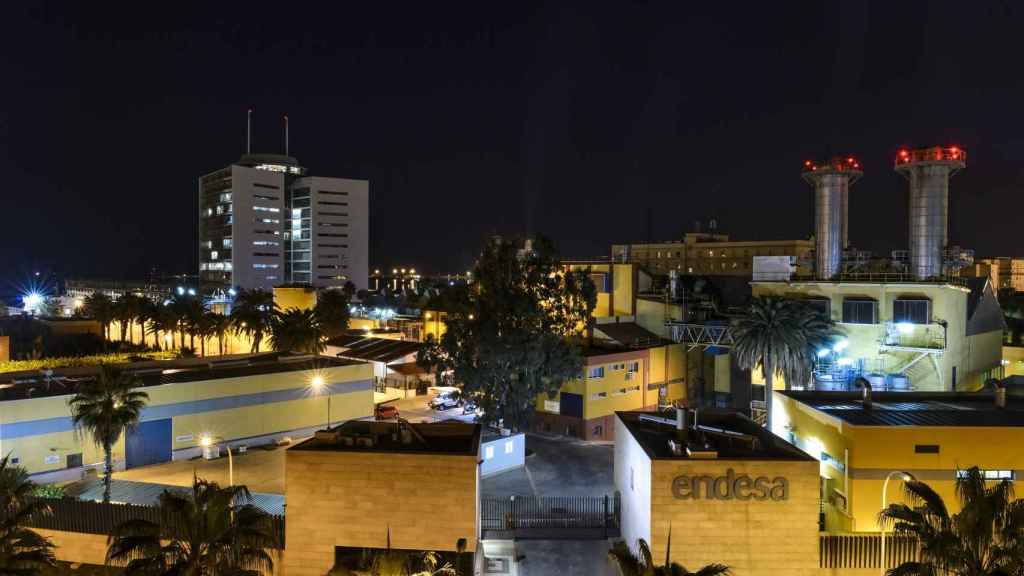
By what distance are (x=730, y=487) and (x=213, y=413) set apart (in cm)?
2680

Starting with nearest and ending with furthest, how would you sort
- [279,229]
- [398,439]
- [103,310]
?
[398,439]
[103,310]
[279,229]

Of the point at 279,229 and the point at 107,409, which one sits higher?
the point at 279,229

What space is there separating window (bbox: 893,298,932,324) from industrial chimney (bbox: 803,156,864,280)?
19.0ft

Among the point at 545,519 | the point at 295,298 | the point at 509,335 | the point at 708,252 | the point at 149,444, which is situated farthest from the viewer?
the point at 708,252

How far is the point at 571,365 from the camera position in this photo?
3475cm

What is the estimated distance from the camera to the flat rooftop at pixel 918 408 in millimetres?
20969

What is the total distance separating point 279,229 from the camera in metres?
137

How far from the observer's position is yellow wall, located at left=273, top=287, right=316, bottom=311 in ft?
229

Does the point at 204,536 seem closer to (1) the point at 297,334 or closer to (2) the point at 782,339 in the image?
(2) the point at 782,339

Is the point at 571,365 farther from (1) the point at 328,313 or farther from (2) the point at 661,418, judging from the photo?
(1) the point at 328,313

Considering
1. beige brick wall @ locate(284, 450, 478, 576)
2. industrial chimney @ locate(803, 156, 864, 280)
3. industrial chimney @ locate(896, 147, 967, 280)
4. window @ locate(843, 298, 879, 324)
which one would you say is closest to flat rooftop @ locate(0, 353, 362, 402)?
beige brick wall @ locate(284, 450, 478, 576)

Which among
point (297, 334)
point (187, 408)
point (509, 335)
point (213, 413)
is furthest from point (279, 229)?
point (509, 335)

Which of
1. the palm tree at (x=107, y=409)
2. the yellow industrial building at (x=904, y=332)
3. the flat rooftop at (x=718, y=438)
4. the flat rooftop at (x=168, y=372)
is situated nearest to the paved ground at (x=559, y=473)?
the flat rooftop at (x=718, y=438)

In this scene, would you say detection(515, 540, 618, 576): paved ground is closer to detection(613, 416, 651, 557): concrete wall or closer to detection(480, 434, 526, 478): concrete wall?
detection(613, 416, 651, 557): concrete wall
